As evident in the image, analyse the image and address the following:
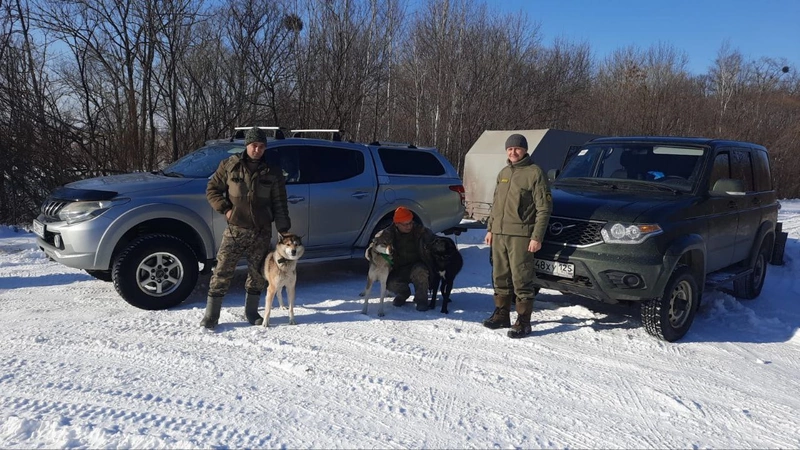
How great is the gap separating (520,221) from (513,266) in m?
0.44

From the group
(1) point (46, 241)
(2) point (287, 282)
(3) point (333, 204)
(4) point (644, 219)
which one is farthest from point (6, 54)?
(4) point (644, 219)

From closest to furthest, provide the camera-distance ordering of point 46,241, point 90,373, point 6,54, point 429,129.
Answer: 1. point 90,373
2. point 46,241
3. point 6,54
4. point 429,129

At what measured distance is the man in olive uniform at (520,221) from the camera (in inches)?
185

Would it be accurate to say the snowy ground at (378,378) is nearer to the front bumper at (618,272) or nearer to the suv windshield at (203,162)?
the front bumper at (618,272)

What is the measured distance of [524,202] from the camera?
4.80m

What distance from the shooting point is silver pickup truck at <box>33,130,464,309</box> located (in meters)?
5.04

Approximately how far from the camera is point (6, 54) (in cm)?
1055

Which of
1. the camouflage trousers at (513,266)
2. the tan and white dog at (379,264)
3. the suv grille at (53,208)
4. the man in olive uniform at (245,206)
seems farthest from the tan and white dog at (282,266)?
the suv grille at (53,208)

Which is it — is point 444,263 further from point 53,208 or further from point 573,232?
point 53,208

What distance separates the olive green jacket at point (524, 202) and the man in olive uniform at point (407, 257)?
1044 millimetres

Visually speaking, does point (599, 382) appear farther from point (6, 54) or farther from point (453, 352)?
point (6, 54)

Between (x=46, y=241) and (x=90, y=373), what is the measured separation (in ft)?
7.25

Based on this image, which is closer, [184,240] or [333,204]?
[184,240]

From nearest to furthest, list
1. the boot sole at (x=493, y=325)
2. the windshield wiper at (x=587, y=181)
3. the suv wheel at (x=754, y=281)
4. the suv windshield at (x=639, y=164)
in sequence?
the boot sole at (x=493, y=325)
the suv windshield at (x=639, y=164)
the windshield wiper at (x=587, y=181)
the suv wheel at (x=754, y=281)
